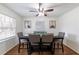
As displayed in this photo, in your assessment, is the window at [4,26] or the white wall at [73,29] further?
the white wall at [73,29]

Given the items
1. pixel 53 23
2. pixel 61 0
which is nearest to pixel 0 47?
pixel 61 0

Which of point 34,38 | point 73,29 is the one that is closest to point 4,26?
point 34,38

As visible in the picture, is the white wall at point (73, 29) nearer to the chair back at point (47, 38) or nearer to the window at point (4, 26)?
the chair back at point (47, 38)

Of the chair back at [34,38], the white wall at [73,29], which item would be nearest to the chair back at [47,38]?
the chair back at [34,38]

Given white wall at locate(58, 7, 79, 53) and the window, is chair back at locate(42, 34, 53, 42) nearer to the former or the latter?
white wall at locate(58, 7, 79, 53)

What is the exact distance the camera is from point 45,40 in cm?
443

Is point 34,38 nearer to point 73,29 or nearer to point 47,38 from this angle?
point 47,38

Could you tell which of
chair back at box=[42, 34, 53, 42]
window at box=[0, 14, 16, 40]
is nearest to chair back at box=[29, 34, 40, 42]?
chair back at box=[42, 34, 53, 42]

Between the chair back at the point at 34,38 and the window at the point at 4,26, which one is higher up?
the window at the point at 4,26

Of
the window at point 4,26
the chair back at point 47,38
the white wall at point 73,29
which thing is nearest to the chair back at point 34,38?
the chair back at point 47,38

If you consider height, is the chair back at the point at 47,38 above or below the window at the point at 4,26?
below

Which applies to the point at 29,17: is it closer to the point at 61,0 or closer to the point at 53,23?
the point at 53,23
